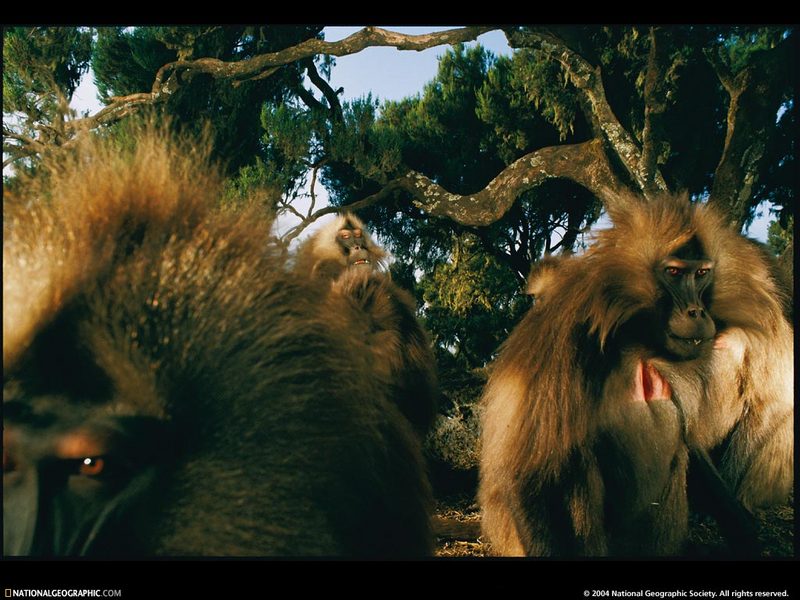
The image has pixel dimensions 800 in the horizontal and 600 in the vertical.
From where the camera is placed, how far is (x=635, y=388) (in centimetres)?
307

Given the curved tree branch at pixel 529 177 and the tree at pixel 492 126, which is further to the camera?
the curved tree branch at pixel 529 177

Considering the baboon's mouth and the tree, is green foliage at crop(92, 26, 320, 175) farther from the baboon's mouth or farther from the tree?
the baboon's mouth

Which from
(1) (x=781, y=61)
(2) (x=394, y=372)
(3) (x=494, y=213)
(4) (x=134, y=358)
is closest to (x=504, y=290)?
(3) (x=494, y=213)

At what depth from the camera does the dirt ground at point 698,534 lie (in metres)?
3.67

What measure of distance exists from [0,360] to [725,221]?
9.81ft

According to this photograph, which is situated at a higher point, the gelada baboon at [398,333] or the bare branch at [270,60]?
the bare branch at [270,60]

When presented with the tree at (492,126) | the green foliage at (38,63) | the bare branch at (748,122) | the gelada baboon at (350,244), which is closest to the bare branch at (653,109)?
the tree at (492,126)

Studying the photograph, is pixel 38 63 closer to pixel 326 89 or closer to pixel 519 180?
pixel 326 89

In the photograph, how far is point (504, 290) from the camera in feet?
20.6

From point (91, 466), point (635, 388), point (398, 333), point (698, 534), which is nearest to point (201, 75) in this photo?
point (398, 333)

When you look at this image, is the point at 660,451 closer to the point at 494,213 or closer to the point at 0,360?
the point at 0,360

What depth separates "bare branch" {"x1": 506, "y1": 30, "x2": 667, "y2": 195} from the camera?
19.4 ft

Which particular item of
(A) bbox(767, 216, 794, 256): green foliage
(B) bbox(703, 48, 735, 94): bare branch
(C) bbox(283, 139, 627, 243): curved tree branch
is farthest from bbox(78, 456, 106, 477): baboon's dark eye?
(B) bbox(703, 48, 735, 94): bare branch

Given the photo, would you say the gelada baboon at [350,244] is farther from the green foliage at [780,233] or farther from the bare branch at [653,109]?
the green foliage at [780,233]
